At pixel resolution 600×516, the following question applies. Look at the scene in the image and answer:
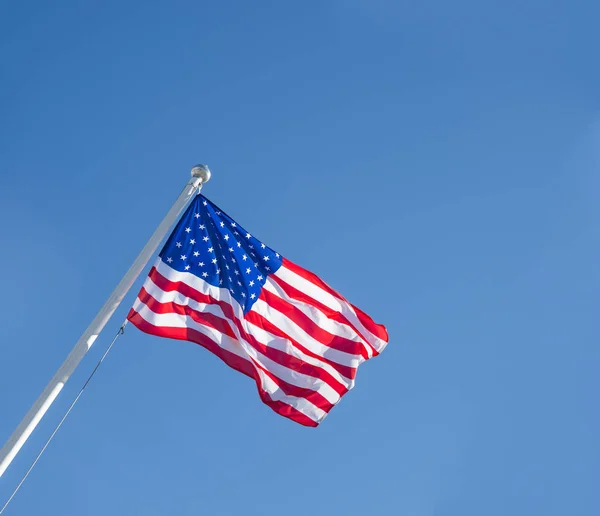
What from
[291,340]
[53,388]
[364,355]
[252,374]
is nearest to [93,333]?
[53,388]

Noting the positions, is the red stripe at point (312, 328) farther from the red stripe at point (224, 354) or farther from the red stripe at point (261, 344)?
the red stripe at point (224, 354)

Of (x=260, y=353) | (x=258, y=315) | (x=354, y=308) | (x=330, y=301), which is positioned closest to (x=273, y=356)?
(x=260, y=353)

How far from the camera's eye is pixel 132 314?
11.8 meters

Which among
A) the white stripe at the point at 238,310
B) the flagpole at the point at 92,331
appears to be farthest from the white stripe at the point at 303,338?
the flagpole at the point at 92,331

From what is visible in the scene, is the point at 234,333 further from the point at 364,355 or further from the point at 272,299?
the point at 364,355

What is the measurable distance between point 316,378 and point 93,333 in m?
4.40

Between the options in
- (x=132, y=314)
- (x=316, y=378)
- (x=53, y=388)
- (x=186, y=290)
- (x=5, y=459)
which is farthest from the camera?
(x=316, y=378)

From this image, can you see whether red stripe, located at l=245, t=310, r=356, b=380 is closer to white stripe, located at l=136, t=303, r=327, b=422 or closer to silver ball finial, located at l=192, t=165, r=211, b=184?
white stripe, located at l=136, t=303, r=327, b=422

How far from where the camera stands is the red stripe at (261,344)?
40.7 feet

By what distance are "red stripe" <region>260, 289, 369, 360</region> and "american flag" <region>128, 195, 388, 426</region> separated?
0.02m

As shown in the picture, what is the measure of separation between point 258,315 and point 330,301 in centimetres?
159

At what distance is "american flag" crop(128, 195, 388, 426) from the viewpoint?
12.5 metres

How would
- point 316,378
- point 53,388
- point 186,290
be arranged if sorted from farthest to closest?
point 316,378, point 186,290, point 53,388

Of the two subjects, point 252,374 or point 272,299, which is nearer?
point 252,374
